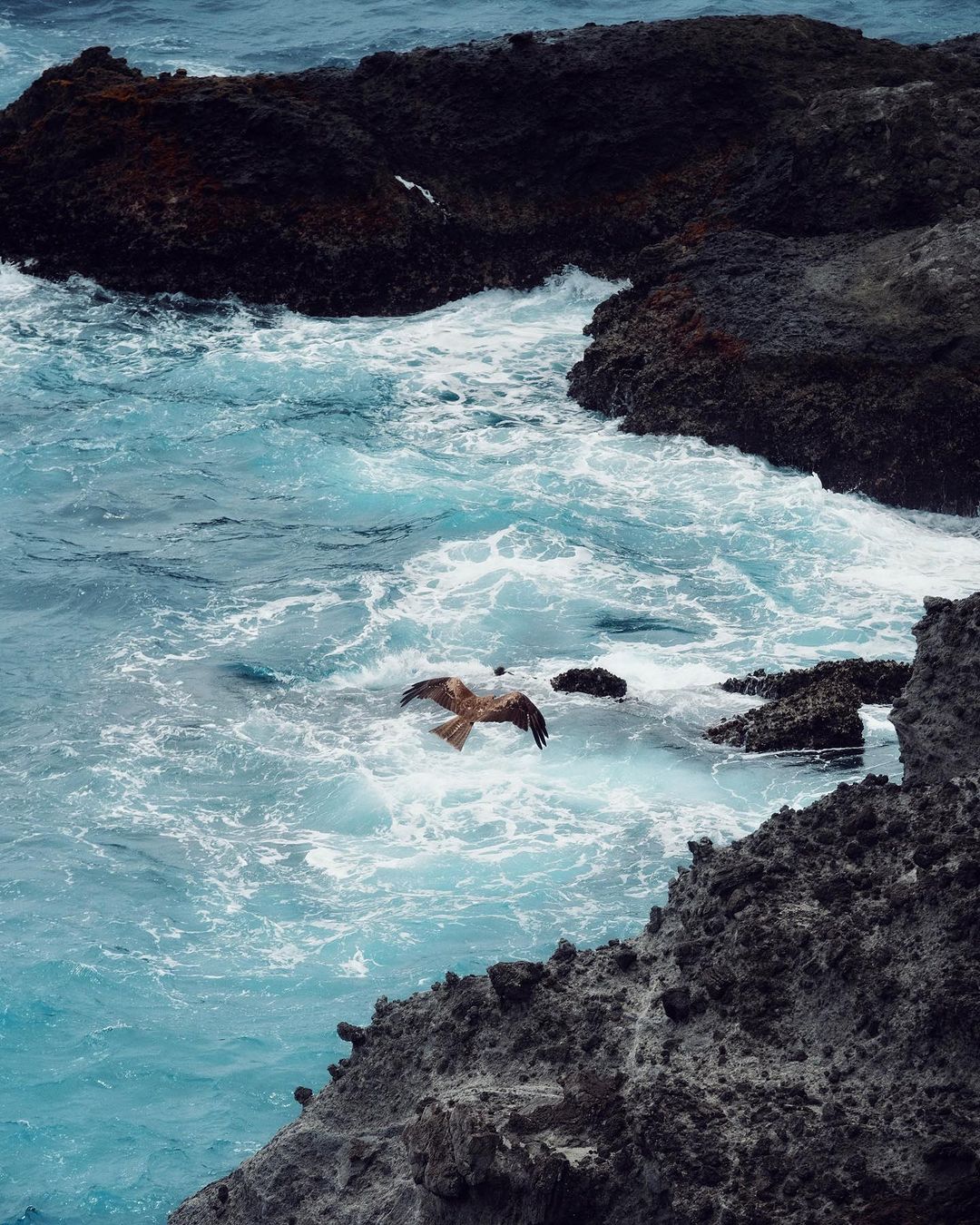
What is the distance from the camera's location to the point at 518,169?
23.8 m

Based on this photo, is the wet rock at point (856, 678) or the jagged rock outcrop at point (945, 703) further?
the wet rock at point (856, 678)

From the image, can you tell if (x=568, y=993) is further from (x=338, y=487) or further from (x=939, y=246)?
(x=939, y=246)

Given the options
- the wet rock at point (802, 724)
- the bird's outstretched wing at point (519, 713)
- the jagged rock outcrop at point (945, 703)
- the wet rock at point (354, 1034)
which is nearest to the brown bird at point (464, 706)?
the bird's outstretched wing at point (519, 713)

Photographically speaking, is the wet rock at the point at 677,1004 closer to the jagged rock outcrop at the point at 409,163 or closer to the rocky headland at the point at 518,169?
the rocky headland at the point at 518,169

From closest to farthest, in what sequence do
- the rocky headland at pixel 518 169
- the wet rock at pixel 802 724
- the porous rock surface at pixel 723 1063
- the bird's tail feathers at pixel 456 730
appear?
the porous rock surface at pixel 723 1063, the bird's tail feathers at pixel 456 730, the wet rock at pixel 802 724, the rocky headland at pixel 518 169

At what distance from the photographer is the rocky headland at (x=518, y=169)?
69.1 feet

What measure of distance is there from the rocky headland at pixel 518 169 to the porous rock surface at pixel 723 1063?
13.2m

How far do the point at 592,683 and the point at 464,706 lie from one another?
2513 mm

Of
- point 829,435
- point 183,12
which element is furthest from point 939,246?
point 183,12

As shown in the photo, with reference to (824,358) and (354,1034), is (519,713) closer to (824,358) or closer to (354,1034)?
(354,1034)

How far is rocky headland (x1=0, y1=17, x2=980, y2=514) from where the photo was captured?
21.1 meters

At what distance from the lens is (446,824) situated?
40.4 ft

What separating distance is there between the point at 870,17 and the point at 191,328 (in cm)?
1932

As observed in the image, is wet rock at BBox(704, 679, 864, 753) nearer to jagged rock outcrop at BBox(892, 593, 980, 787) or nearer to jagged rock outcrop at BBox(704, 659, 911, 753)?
jagged rock outcrop at BBox(704, 659, 911, 753)
